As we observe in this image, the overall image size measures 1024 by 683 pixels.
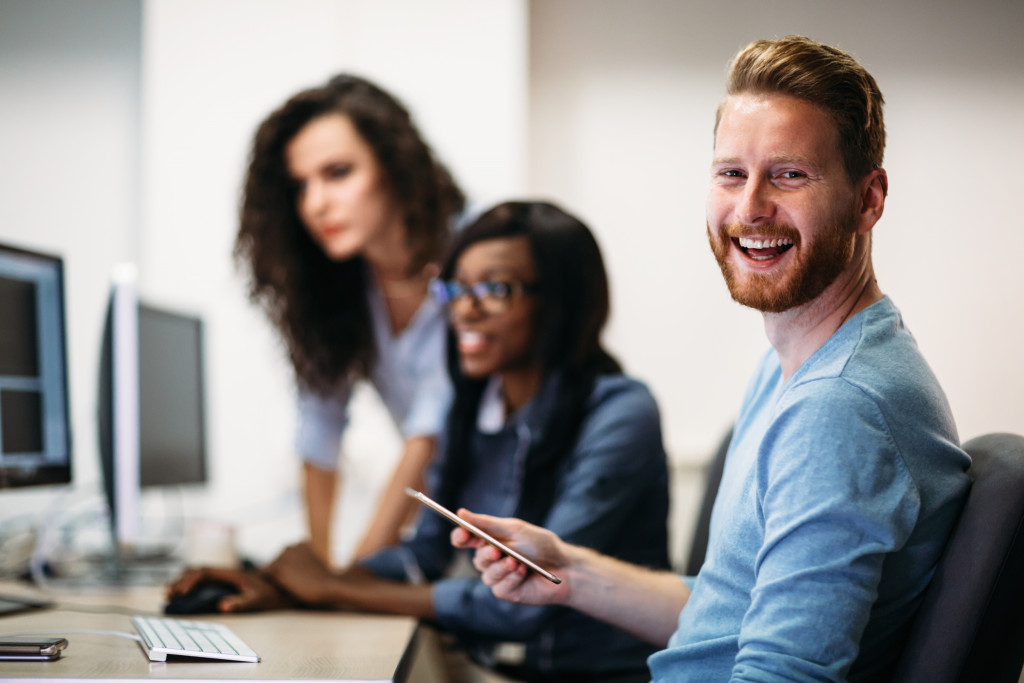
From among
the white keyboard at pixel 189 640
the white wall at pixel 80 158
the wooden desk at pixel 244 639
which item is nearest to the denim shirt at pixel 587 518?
the wooden desk at pixel 244 639

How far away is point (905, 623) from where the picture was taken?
82 centimetres

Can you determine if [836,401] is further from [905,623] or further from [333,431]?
[333,431]

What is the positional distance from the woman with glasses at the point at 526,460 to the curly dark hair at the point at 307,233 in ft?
1.61

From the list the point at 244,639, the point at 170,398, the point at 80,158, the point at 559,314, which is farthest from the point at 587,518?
the point at 80,158

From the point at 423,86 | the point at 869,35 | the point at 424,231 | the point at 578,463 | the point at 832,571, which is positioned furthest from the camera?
the point at 423,86

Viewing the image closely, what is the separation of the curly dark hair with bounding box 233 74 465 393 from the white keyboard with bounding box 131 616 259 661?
3.36 feet

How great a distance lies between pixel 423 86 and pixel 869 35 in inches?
60.3

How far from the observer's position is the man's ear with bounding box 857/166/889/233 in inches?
33.6

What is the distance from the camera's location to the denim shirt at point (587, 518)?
1.34 metres

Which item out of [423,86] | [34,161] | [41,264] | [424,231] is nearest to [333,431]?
[424,231]

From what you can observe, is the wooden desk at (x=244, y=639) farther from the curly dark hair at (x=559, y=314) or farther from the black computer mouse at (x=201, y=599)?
the curly dark hair at (x=559, y=314)

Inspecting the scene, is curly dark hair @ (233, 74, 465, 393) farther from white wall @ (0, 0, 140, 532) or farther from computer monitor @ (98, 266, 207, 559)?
white wall @ (0, 0, 140, 532)

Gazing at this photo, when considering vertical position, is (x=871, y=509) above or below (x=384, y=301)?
below

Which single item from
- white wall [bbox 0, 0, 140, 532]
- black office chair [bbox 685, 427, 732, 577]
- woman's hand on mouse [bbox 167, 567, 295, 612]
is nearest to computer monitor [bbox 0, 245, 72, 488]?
woman's hand on mouse [bbox 167, 567, 295, 612]
